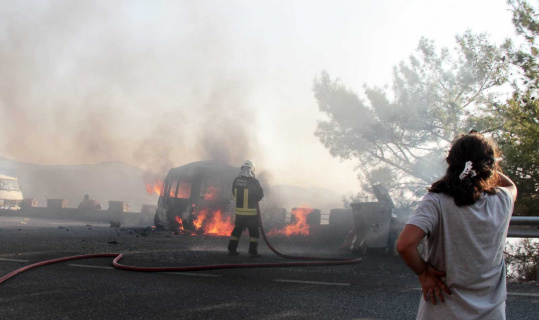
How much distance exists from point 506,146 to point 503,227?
26.4ft

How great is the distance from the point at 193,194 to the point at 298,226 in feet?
12.4

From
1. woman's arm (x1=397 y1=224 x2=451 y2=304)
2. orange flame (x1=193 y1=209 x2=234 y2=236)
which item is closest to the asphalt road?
woman's arm (x1=397 y1=224 x2=451 y2=304)

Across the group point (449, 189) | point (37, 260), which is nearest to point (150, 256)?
point (37, 260)

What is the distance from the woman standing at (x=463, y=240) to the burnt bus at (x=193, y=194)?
12959 mm

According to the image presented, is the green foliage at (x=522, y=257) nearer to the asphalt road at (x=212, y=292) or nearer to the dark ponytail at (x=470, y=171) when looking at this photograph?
the asphalt road at (x=212, y=292)

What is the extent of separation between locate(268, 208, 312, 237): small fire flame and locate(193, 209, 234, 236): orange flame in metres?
1.49

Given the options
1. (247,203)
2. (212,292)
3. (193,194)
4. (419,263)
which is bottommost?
(212,292)

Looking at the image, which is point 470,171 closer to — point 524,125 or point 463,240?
point 463,240

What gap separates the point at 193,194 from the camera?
15039 millimetres

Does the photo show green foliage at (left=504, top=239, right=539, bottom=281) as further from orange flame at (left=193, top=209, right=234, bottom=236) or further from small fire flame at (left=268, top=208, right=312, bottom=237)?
orange flame at (left=193, top=209, right=234, bottom=236)

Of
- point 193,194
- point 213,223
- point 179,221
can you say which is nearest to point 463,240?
point 213,223

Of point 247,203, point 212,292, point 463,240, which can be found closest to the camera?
point 463,240

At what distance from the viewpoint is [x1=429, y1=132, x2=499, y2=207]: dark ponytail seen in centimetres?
195

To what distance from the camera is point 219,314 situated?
3992 mm
